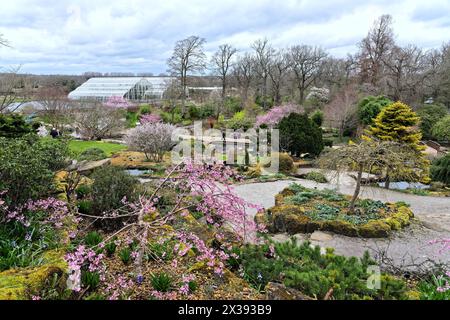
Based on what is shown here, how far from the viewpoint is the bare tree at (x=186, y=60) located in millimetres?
29000

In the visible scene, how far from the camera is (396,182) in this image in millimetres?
13133

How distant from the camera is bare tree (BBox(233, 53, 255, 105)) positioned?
35566mm

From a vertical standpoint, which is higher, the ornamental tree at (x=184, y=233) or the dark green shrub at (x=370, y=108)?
the dark green shrub at (x=370, y=108)

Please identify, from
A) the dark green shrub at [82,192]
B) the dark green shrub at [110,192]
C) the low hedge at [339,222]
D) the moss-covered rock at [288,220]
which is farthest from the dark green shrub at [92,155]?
the moss-covered rock at [288,220]

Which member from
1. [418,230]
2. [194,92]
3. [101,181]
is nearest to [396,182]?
[418,230]

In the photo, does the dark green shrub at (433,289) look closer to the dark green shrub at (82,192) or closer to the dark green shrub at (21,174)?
the dark green shrub at (21,174)

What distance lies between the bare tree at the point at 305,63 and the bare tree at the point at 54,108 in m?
19.6

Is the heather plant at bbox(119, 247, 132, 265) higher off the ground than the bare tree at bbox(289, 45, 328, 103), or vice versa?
the bare tree at bbox(289, 45, 328, 103)

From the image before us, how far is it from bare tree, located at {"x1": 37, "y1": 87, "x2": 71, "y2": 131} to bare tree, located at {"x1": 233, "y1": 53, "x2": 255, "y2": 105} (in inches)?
702

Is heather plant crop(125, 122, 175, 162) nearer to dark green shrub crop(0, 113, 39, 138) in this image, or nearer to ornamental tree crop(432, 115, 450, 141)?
Result: dark green shrub crop(0, 113, 39, 138)

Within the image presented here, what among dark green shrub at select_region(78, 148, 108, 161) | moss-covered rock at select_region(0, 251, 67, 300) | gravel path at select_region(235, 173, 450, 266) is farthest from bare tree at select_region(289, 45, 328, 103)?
moss-covered rock at select_region(0, 251, 67, 300)

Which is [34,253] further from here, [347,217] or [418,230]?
[418,230]

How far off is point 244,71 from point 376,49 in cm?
1365
